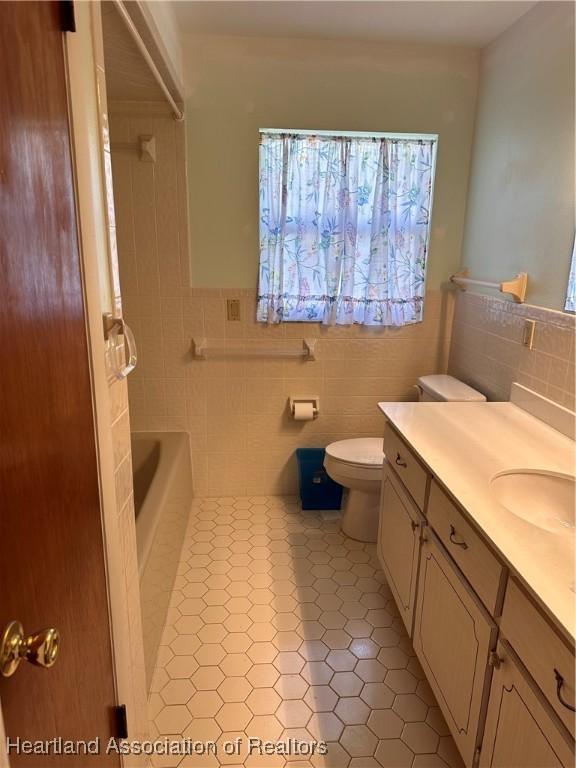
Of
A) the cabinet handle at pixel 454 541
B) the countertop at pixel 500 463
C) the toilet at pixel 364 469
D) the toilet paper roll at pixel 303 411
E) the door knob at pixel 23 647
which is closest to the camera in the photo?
the door knob at pixel 23 647

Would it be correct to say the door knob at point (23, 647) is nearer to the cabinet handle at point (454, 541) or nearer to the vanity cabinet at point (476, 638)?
the vanity cabinet at point (476, 638)

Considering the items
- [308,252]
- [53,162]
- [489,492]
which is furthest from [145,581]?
[308,252]

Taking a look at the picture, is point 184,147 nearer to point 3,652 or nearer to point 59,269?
point 59,269

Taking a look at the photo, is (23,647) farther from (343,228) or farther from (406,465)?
(343,228)

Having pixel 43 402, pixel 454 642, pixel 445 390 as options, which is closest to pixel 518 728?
pixel 454 642

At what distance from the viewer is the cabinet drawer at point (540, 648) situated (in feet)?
2.95

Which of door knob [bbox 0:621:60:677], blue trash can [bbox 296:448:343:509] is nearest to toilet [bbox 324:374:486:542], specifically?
blue trash can [bbox 296:448:343:509]

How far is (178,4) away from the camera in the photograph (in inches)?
84.4

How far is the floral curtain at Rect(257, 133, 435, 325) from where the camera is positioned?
263 centimetres

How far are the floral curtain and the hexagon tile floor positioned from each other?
131cm

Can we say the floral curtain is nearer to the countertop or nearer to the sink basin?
the countertop

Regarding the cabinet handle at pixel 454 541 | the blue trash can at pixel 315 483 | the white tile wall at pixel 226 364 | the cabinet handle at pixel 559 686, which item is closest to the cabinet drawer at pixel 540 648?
the cabinet handle at pixel 559 686

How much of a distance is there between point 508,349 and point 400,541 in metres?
1.00

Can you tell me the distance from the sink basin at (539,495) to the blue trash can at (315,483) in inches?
59.6
